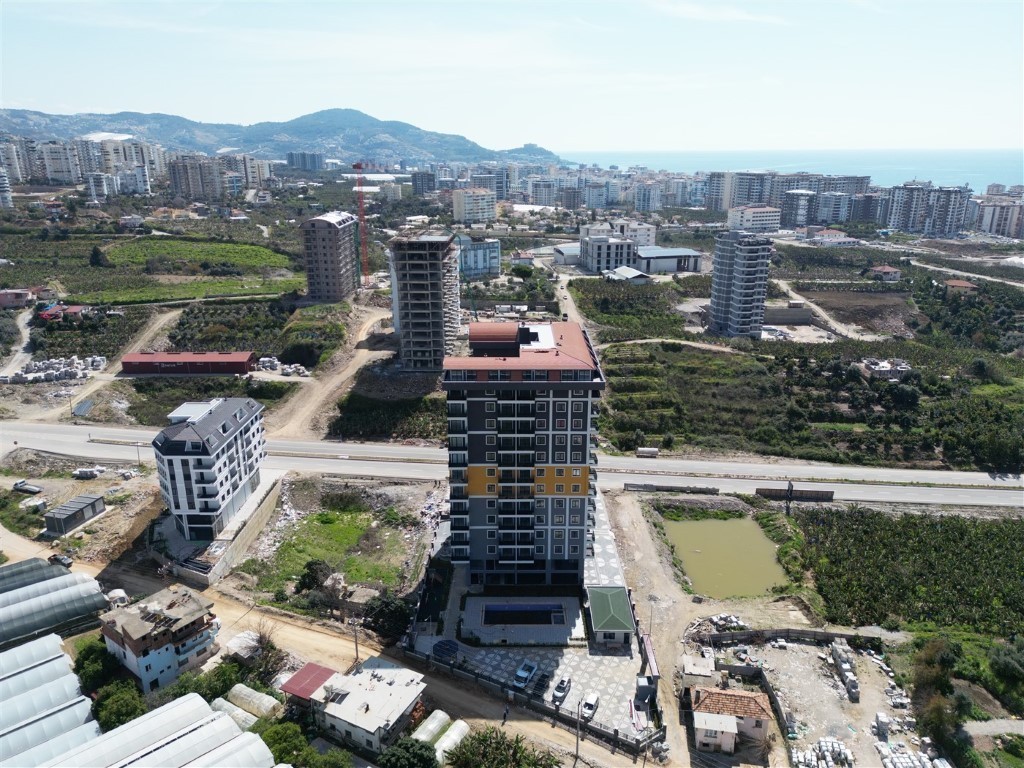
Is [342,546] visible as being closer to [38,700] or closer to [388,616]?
[388,616]

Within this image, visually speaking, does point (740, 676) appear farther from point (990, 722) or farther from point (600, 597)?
point (990, 722)

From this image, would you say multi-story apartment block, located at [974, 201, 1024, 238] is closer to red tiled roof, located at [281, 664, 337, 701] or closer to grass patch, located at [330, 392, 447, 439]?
grass patch, located at [330, 392, 447, 439]

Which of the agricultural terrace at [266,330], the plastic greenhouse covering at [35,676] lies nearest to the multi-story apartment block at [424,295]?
the agricultural terrace at [266,330]

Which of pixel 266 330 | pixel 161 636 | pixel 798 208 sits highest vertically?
pixel 798 208

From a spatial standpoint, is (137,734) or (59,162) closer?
(137,734)

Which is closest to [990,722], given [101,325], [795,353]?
[795,353]

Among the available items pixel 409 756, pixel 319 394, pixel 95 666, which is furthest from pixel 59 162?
pixel 409 756
